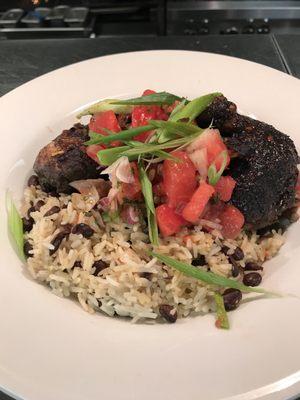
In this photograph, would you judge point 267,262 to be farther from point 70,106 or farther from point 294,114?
point 70,106

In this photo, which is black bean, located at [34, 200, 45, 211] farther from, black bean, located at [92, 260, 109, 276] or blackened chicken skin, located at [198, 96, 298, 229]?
blackened chicken skin, located at [198, 96, 298, 229]

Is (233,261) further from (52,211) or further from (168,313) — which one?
(52,211)

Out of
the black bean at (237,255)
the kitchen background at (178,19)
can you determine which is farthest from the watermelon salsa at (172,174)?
the kitchen background at (178,19)

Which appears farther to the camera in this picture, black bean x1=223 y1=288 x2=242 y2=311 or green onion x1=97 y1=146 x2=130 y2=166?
green onion x1=97 y1=146 x2=130 y2=166

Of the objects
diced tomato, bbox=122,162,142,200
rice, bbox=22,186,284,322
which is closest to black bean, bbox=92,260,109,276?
rice, bbox=22,186,284,322

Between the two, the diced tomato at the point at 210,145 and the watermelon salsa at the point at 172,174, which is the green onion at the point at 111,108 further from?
the diced tomato at the point at 210,145
